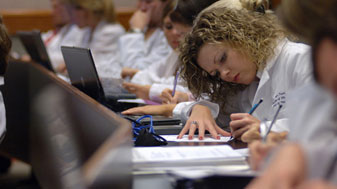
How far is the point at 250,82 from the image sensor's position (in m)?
1.48

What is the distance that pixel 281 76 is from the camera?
1366 mm

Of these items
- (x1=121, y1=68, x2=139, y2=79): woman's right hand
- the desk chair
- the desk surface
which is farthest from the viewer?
(x1=121, y1=68, x2=139, y2=79): woman's right hand

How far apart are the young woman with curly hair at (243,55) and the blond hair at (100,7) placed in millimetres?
2305

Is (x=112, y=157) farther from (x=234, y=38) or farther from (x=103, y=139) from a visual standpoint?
(x=234, y=38)

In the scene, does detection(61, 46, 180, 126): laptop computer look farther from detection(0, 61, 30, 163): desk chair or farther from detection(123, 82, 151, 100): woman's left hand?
detection(0, 61, 30, 163): desk chair

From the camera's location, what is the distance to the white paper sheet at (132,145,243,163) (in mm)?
957

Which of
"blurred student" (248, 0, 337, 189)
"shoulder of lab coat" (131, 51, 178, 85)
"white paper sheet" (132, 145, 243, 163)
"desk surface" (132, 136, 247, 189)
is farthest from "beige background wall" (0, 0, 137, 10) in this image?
"blurred student" (248, 0, 337, 189)

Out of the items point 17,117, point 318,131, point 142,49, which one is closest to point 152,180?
point 318,131

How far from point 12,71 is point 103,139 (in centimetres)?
155

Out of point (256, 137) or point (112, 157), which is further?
point (256, 137)

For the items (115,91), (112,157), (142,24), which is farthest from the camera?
(142,24)

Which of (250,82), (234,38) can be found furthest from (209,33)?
(250,82)

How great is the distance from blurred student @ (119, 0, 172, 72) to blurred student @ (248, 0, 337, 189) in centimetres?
226

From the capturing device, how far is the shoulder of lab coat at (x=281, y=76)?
1.31m
